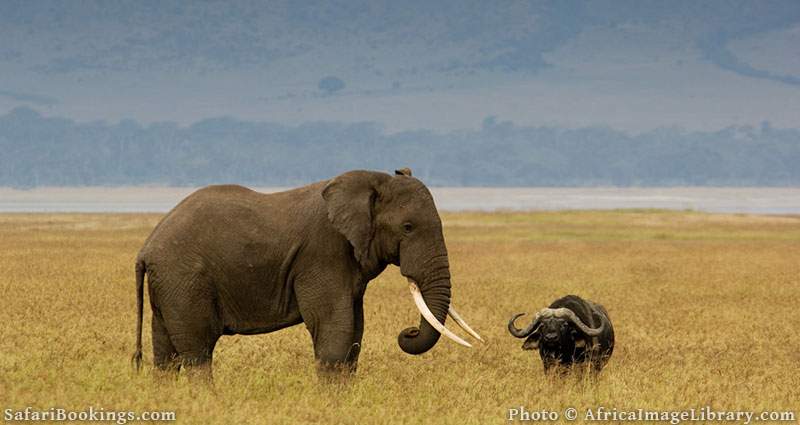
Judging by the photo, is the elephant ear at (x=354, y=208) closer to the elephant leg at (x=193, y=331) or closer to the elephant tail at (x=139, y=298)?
the elephant leg at (x=193, y=331)

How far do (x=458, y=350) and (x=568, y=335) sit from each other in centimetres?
340

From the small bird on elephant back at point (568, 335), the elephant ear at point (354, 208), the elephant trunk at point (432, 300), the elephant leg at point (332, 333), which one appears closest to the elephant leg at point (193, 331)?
the elephant leg at point (332, 333)

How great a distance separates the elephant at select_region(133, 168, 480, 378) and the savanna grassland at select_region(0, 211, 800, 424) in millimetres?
620

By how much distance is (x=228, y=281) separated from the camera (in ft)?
38.3

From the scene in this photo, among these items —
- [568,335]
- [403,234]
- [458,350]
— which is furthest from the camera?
[458,350]

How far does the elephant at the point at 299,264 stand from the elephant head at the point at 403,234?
10 mm

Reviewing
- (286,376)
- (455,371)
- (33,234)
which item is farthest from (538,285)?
(33,234)

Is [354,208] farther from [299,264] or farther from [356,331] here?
[356,331]

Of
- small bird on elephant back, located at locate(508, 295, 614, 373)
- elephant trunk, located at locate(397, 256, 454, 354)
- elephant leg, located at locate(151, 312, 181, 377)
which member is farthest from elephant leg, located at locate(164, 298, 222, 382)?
small bird on elephant back, located at locate(508, 295, 614, 373)

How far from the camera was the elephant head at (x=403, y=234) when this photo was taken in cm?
1135

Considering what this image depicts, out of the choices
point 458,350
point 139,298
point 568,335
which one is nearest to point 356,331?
point 139,298

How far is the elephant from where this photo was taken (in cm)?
1141

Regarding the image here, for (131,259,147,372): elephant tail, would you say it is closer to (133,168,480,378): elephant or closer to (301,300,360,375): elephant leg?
(133,168,480,378): elephant

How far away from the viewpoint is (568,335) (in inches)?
509
